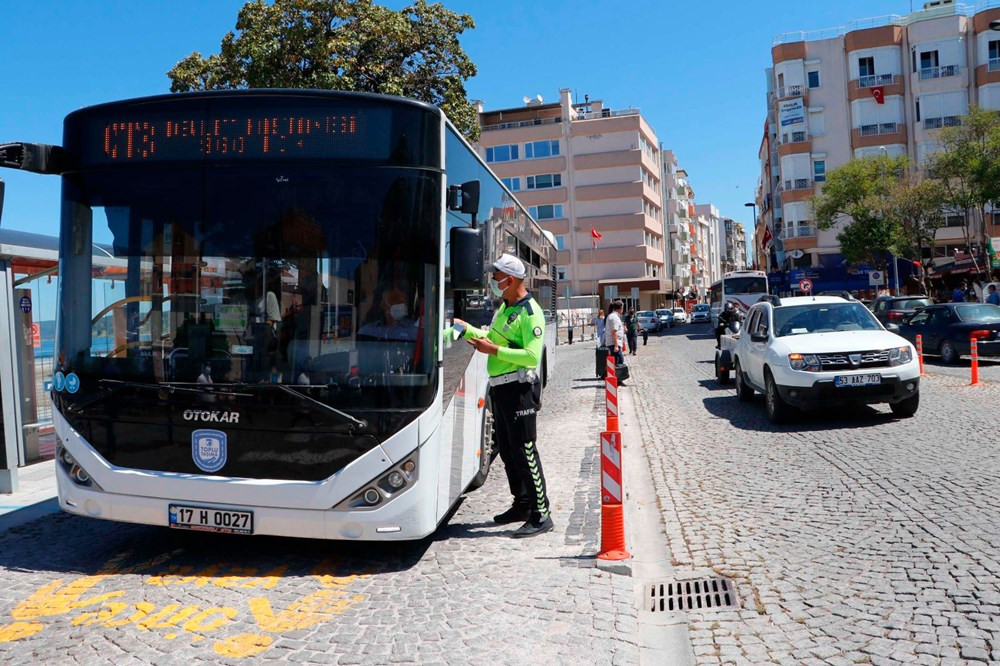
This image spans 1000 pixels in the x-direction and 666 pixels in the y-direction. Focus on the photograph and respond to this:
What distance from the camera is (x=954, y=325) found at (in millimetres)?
20438

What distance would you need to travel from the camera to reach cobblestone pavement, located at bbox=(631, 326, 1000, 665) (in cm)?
419

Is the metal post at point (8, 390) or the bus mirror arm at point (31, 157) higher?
the bus mirror arm at point (31, 157)

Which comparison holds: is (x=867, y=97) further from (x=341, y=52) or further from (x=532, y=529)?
(x=532, y=529)

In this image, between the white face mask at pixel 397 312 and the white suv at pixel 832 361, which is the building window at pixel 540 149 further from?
the white face mask at pixel 397 312

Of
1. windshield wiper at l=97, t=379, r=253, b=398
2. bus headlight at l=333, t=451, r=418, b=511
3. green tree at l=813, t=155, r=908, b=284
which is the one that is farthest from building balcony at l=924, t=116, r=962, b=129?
windshield wiper at l=97, t=379, r=253, b=398

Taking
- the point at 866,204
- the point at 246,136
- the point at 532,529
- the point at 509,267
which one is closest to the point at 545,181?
the point at 866,204

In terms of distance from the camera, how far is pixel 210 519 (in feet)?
17.5

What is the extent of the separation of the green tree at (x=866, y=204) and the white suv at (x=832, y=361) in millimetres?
33553

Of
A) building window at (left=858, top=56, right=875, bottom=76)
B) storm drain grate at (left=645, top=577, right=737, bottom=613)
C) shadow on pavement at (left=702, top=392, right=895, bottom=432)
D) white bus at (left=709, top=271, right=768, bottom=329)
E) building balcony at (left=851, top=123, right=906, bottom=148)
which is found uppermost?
building window at (left=858, top=56, right=875, bottom=76)

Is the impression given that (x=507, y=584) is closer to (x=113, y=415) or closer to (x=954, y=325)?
(x=113, y=415)

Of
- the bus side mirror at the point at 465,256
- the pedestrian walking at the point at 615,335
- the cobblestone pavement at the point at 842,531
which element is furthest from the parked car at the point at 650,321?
the bus side mirror at the point at 465,256

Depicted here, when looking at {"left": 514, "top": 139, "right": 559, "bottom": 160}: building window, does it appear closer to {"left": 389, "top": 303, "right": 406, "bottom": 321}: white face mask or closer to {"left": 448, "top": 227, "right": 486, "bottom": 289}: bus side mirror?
{"left": 448, "top": 227, "right": 486, "bottom": 289}: bus side mirror

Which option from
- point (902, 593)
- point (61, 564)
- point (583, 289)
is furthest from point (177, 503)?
point (583, 289)

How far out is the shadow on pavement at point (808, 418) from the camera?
11109 mm
